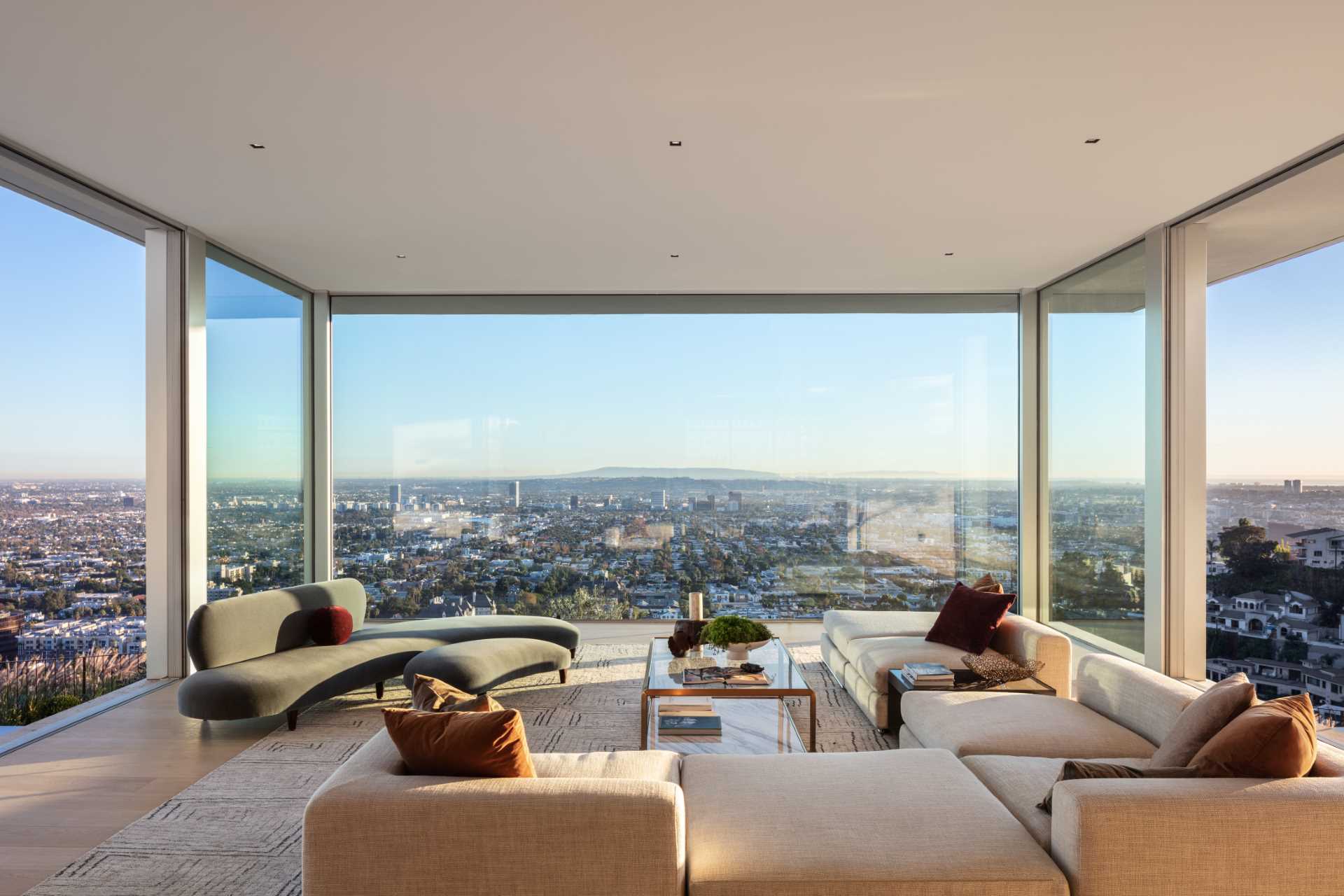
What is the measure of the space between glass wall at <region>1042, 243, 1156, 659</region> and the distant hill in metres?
2.37

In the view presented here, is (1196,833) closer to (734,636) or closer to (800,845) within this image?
(800,845)

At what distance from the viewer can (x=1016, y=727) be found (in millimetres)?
3000

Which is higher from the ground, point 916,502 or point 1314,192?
point 1314,192

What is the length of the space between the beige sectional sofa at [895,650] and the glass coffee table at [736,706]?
1.40 ft

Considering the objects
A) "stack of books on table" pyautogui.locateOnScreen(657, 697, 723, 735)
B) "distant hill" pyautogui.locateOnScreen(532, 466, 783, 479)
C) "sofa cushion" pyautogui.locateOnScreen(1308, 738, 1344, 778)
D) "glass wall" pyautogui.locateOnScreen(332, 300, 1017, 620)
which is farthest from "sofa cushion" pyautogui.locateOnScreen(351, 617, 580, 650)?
"sofa cushion" pyautogui.locateOnScreen(1308, 738, 1344, 778)

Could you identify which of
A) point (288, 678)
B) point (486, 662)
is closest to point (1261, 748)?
point (486, 662)

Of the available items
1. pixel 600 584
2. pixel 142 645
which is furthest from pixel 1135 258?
pixel 142 645

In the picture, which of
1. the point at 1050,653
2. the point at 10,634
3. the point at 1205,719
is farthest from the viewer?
the point at 1050,653

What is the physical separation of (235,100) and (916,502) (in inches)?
232

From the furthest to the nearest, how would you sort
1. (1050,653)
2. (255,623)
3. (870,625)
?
1. (870,625)
2. (255,623)
3. (1050,653)

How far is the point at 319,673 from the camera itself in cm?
432

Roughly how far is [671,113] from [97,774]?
3.78 metres

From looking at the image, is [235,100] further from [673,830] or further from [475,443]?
[475,443]

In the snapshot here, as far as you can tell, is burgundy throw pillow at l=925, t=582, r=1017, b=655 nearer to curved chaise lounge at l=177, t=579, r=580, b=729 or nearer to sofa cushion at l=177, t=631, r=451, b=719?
curved chaise lounge at l=177, t=579, r=580, b=729
